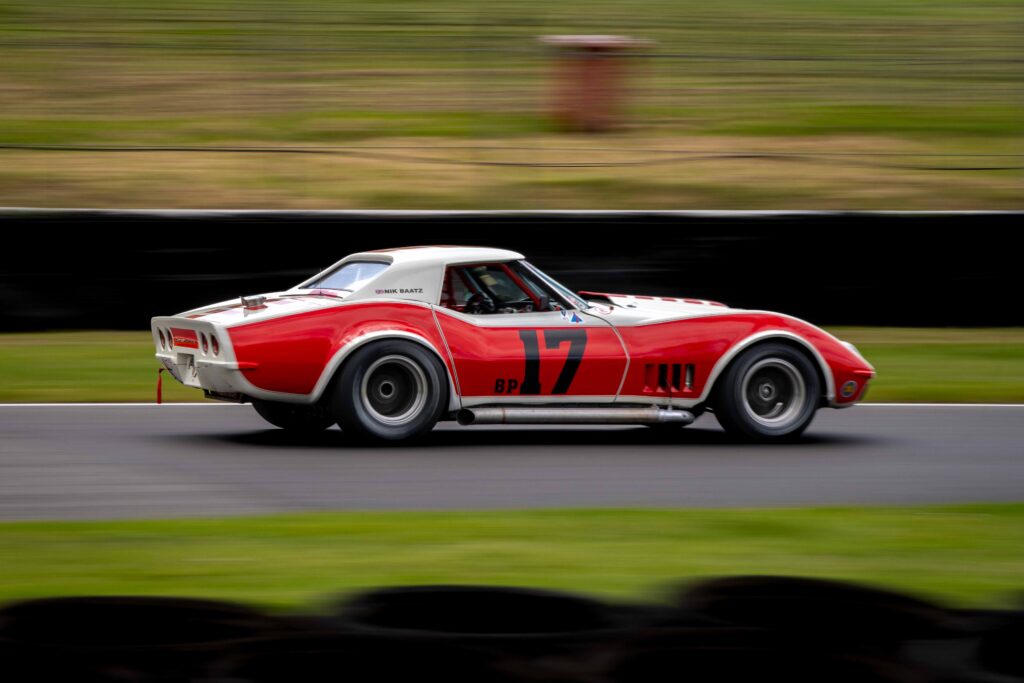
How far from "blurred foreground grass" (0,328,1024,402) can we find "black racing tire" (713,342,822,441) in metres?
2.63

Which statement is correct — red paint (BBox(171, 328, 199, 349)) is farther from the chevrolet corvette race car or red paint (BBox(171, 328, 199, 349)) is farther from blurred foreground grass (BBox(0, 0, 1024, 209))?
blurred foreground grass (BBox(0, 0, 1024, 209))

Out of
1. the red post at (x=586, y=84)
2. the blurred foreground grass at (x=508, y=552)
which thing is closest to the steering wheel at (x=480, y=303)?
the blurred foreground grass at (x=508, y=552)

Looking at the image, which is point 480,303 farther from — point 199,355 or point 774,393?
point 774,393

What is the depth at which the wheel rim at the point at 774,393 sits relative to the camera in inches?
359

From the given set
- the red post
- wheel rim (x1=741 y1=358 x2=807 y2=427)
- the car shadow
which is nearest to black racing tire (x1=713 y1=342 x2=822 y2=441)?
wheel rim (x1=741 y1=358 x2=807 y2=427)

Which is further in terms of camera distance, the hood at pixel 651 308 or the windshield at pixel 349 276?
the hood at pixel 651 308

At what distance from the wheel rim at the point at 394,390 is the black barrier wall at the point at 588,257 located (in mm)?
4755

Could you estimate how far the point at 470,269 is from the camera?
8.91 m

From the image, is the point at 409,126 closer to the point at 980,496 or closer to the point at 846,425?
the point at 846,425

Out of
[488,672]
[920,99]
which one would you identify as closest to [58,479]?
[488,672]

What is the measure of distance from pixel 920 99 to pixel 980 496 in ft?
40.4

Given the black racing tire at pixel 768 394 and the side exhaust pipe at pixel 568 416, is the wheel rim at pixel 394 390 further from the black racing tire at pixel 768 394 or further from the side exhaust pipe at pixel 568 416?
the black racing tire at pixel 768 394

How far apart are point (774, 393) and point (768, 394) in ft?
0.13

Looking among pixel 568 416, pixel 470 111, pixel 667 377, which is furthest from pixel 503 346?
pixel 470 111
